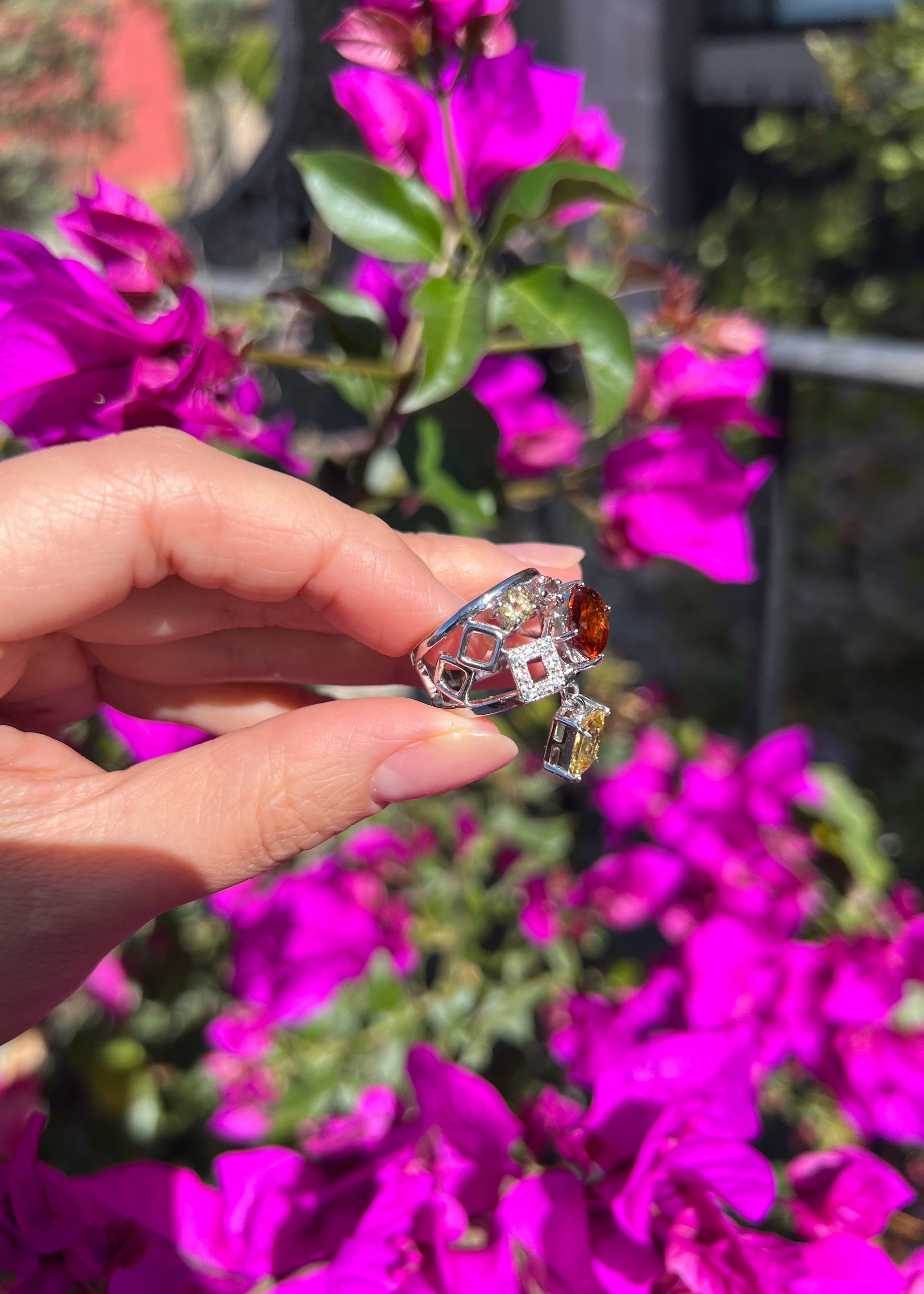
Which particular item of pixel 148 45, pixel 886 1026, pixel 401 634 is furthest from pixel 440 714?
pixel 148 45

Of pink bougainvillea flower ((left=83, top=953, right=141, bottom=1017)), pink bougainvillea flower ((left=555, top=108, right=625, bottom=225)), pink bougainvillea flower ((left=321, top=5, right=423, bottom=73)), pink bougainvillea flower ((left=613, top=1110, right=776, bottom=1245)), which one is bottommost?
pink bougainvillea flower ((left=83, top=953, right=141, bottom=1017))

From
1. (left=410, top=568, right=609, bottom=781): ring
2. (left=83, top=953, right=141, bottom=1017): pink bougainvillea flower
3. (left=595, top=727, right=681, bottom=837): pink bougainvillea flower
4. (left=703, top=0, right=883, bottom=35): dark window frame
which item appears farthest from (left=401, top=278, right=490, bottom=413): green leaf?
(left=703, top=0, right=883, bottom=35): dark window frame

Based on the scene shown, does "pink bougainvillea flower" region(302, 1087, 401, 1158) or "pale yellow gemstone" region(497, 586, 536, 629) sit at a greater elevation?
"pale yellow gemstone" region(497, 586, 536, 629)

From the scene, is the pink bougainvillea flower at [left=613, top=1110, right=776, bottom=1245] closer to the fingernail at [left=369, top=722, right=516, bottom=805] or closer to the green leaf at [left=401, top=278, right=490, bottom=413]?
the fingernail at [left=369, top=722, right=516, bottom=805]

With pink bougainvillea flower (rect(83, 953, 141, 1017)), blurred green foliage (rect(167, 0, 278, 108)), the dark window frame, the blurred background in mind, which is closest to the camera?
pink bougainvillea flower (rect(83, 953, 141, 1017))

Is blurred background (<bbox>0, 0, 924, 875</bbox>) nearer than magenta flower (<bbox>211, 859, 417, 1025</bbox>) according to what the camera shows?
No

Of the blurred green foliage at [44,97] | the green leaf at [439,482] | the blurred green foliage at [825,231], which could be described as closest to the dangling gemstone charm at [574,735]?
the green leaf at [439,482]

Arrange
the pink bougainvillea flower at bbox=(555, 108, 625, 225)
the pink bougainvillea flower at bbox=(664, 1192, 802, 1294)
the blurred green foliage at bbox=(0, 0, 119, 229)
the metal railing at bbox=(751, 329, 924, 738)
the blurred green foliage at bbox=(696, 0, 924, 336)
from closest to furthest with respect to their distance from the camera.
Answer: the pink bougainvillea flower at bbox=(664, 1192, 802, 1294), the pink bougainvillea flower at bbox=(555, 108, 625, 225), the metal railing at bbox=(751, 329, 924, 738), the blurred green foliage at bbox=(696, 0, 924, 336), the blurred green foliage at bbox=(0, 0, 119, 229)
